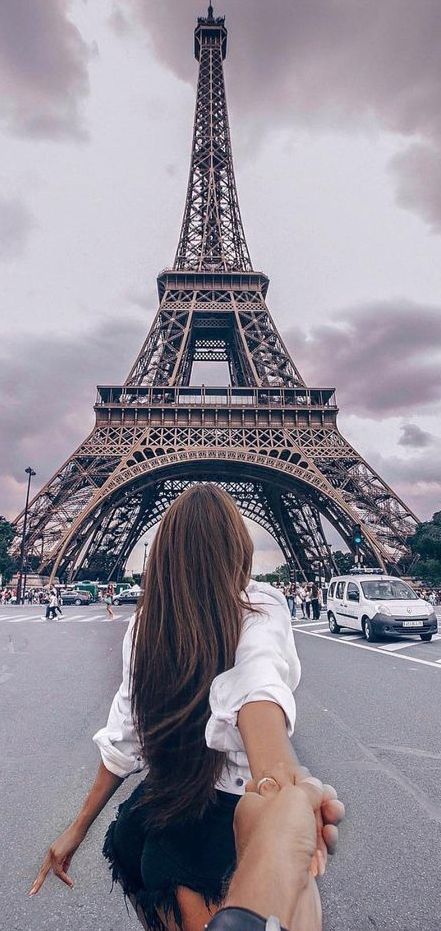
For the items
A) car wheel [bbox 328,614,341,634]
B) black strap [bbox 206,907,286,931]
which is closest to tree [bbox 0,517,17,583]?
car wheel [bbox 328,614,341,634]

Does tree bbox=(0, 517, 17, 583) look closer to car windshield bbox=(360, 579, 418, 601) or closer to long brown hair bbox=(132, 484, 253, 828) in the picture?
car windshield bbox=(360, 579, 418, 601)

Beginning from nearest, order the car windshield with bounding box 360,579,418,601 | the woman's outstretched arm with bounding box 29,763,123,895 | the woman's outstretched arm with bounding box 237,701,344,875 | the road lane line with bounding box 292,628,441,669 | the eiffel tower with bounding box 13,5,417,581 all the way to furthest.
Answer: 1. the woman's outstretched arm with bounding box 237,701,344,875
2. the woman's outstretched arm with bounding box 29,763,123,895
3. the road lane line with bounding box 292,628,441,669
4. the car windshield with bounding box 360,579,418,601
5. the eiffel tower with bounding box 13,5,417,581

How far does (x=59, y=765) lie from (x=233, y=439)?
30024 millimetres

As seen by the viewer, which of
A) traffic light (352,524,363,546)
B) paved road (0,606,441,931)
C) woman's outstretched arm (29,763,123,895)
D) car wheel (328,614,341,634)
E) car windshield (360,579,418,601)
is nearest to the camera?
woman's outstretched arm (29,763,123,895)

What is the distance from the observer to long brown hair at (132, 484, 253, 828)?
134cm

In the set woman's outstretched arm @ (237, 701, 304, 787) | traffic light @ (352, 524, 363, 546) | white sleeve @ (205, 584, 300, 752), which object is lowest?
woman's outstretched arm @ (237, 701, 304, 787)

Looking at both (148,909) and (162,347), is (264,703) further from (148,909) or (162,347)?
(162,347)

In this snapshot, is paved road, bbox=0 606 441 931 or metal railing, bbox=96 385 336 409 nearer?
paved road, bbox=0 606 441 931

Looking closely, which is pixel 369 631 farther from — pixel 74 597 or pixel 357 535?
pixel 74 597

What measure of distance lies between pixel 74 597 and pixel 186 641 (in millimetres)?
34895

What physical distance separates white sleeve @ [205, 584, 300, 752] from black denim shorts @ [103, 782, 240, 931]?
0.70 feet

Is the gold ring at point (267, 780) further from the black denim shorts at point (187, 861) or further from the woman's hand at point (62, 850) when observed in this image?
the woman's hand at point (62, 850)

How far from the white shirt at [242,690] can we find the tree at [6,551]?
41584 mm

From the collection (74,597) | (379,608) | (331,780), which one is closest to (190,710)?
(331,780)
